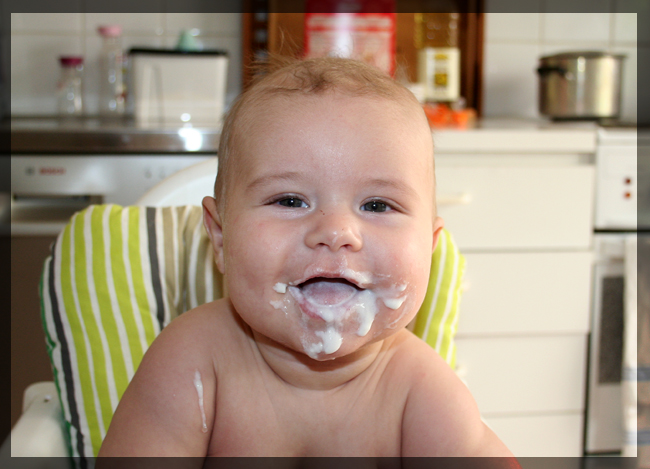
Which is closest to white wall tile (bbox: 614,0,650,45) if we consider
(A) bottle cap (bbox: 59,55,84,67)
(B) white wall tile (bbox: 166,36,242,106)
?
(B) white wall tile (bbox: 166,36,242,106)

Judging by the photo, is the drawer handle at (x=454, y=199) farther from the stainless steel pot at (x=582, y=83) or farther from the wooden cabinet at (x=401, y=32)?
the wooden cabinet at (x=401, y=32)

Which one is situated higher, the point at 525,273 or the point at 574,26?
the point at 574,26

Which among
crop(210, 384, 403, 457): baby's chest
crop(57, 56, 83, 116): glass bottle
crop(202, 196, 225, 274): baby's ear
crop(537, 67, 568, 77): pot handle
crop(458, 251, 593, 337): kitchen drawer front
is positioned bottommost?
crop(458, 251, 593, 337): kitchen drawer front

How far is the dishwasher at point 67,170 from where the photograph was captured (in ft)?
4.84

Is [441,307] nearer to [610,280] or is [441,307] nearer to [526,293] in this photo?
[526,293]

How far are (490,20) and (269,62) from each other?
1639mm

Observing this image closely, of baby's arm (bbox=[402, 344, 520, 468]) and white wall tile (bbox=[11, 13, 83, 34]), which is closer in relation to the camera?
baby's arm (bbox=[402, 344, 520, 468])

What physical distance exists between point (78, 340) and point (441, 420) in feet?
1.59

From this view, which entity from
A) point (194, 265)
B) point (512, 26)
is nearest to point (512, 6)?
point (512, 26)

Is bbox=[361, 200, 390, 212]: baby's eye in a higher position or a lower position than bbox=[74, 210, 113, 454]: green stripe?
higher

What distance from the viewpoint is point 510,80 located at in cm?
221

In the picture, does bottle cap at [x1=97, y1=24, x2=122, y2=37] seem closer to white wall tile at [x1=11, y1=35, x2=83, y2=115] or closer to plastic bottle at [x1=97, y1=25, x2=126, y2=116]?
plastic bottle at [x1=97, y1=25, x2=126, y2=116]

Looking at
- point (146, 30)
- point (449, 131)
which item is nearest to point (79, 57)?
point (146, 30)

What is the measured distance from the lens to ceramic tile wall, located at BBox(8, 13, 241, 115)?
6.64 feet
